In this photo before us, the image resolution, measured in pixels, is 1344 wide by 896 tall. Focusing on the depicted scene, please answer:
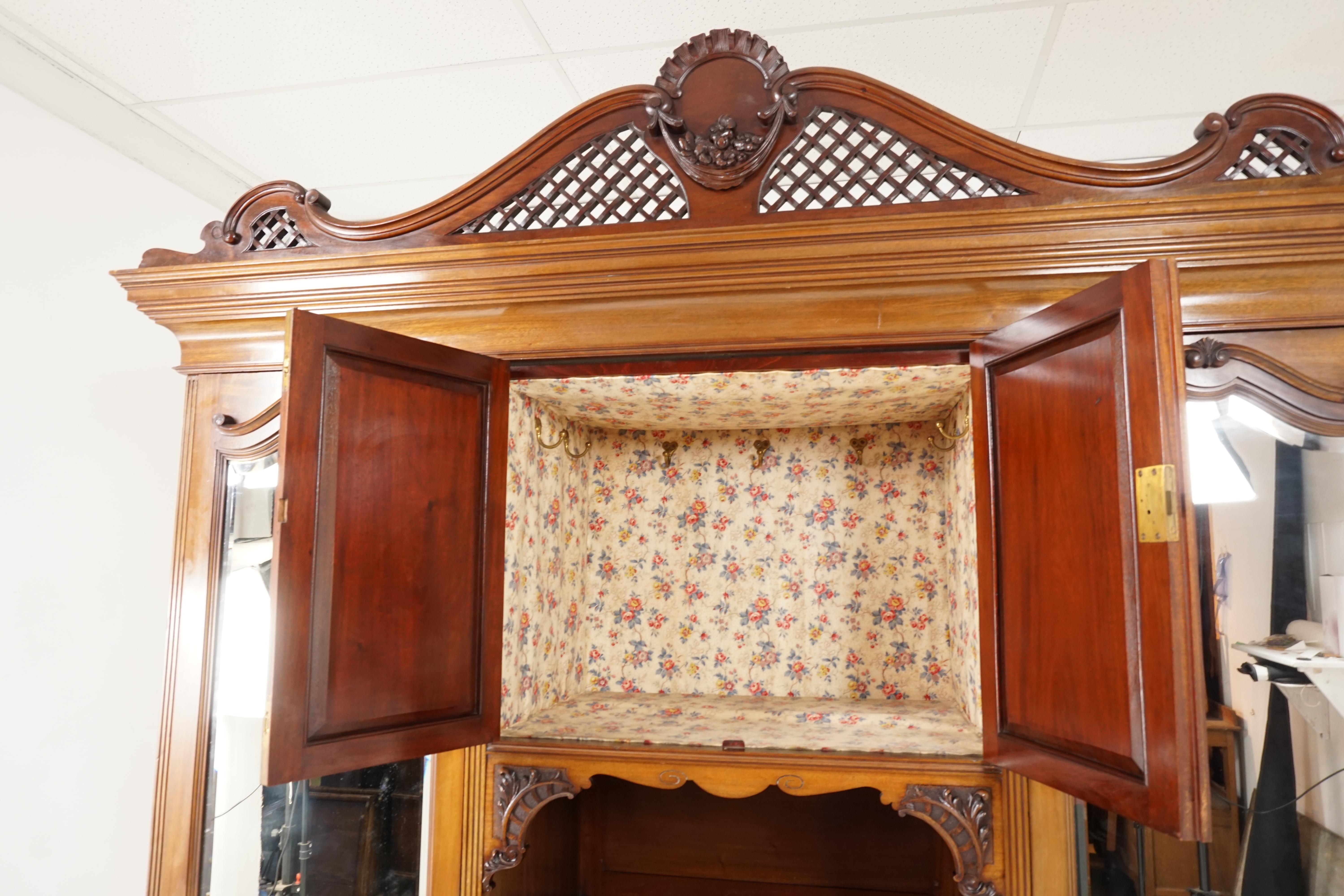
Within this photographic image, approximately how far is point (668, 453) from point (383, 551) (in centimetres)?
98

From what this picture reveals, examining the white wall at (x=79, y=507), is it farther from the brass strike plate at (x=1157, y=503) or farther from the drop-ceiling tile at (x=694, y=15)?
the brass strike plate at (x=1157, y=503)

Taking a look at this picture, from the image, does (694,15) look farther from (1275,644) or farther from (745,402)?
(1275,644)

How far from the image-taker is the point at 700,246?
1441 mm

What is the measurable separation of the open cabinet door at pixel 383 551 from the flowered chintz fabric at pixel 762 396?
22 centimetres

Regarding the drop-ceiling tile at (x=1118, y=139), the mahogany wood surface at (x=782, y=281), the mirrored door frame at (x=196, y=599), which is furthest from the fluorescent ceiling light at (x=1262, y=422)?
the mirrored door frame at (x=196, y=599)

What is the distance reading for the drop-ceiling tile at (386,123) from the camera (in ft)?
7.73

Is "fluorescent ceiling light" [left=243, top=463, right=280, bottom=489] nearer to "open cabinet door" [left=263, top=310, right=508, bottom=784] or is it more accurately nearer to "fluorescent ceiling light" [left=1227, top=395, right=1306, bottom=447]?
"open cabinet door" [left=263, top=310, right=508, bottom=784]

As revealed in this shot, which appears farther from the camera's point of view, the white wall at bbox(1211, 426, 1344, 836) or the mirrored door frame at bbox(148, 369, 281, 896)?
the mirrored door frame at bbox(148, 369, 281, 896)

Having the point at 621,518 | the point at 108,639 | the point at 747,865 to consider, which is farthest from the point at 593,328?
the point at 108,639

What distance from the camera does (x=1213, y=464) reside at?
4.27ft

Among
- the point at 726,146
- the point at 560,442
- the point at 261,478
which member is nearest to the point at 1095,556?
the point at 726,146

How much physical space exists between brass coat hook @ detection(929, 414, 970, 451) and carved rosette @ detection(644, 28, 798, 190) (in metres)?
0.63

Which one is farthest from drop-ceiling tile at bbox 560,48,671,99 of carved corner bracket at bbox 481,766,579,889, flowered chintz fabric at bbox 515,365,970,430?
carved corner bracket at bbox 481,766,579,889

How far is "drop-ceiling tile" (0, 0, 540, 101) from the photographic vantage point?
6.56ft
